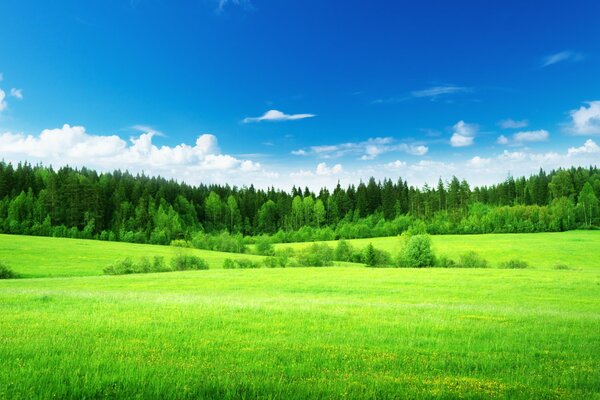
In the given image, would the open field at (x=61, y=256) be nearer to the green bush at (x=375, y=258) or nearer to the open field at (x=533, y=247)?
the green bush at (x=375, y=258)

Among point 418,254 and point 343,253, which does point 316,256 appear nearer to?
point 343,253

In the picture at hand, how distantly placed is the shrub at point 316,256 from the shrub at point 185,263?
2006cm

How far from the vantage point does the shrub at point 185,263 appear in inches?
2867

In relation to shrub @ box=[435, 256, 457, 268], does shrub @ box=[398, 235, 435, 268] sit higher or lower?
higher

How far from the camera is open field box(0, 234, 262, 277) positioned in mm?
64875

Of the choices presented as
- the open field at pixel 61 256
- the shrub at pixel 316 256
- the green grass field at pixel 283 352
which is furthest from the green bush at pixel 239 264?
the green grass field at pixel 283 352

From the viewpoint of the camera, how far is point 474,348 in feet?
38.0

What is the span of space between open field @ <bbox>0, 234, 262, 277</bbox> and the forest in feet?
101

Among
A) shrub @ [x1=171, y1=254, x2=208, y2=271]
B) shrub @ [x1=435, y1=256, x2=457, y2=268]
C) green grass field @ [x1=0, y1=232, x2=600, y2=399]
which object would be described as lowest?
shrub @ [x1=435, y1=256, x2=457, y2=268]

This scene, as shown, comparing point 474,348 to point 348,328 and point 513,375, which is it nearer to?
point 513,375

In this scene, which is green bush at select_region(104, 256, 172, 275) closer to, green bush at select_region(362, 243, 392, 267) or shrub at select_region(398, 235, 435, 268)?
green bush at select_region(362, 243, 392, 267)

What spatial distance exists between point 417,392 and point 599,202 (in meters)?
169

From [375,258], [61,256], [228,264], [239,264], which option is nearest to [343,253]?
[375,258]

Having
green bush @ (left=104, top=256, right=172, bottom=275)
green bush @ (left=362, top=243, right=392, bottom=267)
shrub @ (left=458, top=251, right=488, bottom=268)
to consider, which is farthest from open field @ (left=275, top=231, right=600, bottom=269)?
green bush @ (left=104, top=256, right=172, bottom=275)
